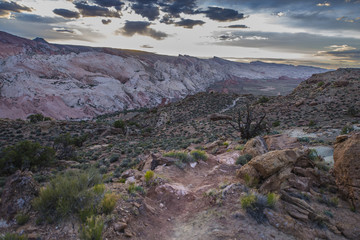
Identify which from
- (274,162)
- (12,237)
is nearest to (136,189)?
(12,237)

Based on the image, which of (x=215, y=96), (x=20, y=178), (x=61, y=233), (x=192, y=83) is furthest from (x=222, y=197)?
(x=192, y=83)

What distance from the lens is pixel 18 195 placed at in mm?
4270

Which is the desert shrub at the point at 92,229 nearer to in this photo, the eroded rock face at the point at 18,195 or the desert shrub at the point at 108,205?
the desert shrub at the point at 108,205

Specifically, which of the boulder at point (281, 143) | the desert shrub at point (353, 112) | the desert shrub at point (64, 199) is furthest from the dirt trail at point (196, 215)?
the desert shrub at point (353, 112)

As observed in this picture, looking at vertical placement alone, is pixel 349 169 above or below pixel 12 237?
above

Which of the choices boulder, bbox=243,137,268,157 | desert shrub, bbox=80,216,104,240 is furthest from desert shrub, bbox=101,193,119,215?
boulder, bbox=243,137,268,157

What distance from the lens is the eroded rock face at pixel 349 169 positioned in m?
5.05

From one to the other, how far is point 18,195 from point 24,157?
751 centimetres

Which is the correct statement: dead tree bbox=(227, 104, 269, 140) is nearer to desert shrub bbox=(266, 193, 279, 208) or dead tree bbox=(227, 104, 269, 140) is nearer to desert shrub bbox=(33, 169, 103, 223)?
desert shrub bbox=(266, 193, 279, 208)

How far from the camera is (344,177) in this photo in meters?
5.37

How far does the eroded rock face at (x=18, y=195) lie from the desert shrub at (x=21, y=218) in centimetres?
14

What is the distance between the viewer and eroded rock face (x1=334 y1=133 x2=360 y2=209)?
199 inches

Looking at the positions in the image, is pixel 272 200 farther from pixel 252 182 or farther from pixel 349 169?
pixel 349 169

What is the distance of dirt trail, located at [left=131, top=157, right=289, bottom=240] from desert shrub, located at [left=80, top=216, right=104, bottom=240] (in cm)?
76
